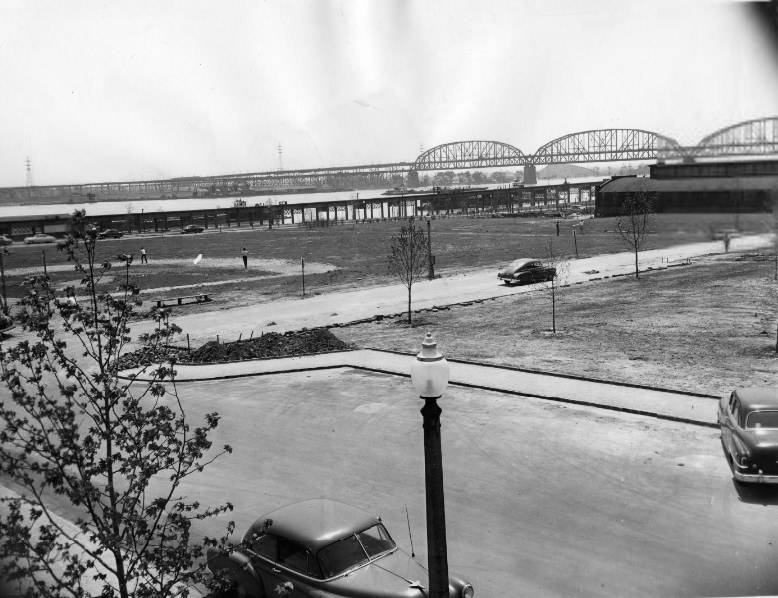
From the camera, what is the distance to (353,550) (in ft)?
26.4

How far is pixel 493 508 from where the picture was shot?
37.1 feet

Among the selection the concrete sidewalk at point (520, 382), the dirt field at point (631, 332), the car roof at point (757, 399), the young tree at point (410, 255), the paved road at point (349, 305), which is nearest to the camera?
the car roof at point (757, 399)

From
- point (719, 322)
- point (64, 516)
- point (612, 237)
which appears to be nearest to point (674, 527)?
point (64, 516)

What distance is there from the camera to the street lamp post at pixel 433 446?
5.65 meters

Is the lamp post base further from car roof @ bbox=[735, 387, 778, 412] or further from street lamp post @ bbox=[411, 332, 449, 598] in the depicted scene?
car roof @ bbox=[735, 387, 778, 412]

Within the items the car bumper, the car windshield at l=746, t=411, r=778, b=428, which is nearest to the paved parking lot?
the car bumper

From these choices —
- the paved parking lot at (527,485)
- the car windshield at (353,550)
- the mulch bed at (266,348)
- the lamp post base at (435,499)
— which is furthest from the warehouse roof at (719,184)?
the mulch bed at (266,348)

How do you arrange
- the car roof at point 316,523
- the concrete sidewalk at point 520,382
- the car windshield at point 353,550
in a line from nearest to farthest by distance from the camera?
the car windshield at point 353,550, the car roof at point 316,523, the concrete sidewalk at point 520,382

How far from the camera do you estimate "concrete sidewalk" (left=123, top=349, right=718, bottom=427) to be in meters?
15.5

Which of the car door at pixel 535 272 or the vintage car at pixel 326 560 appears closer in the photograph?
the vintage car at pixel 326 560

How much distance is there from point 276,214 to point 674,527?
375 feet

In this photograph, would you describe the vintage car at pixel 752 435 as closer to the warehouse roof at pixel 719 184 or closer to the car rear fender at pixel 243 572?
the warehouse roof at pixel 719 184

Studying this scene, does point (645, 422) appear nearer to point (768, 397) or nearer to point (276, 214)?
point (768, 397)

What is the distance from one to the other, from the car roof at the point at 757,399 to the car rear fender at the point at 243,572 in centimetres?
780
